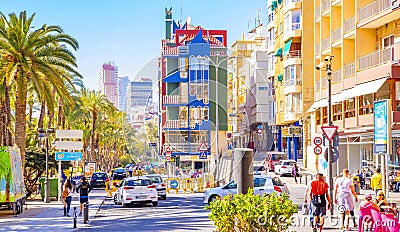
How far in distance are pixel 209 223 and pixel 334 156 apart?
22.1 feet

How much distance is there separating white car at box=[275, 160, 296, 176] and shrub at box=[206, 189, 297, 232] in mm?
42369

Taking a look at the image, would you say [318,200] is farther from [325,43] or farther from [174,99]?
[325,43]

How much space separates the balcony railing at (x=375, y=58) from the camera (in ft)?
122

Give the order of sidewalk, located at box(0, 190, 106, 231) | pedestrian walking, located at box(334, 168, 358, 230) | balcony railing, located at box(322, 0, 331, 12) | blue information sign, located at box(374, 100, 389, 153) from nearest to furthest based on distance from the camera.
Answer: pedestrian walking, located at box(334, 168, 358, 230) → blue information sign, located at box(374, 100, 389, 153) → sidewalk, located at box(0, 190, 106, 231) → balcony railing, located at box(322, 0, 331, 12)

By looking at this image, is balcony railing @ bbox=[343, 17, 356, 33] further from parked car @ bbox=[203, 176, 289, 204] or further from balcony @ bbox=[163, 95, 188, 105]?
balcony @ bbox=[163, 95, 188, 105]

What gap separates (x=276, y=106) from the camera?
65.7 metres

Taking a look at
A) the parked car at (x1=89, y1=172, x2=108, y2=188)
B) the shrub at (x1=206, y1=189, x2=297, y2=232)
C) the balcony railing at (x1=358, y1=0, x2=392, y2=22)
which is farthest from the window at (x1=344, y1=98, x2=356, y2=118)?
the shrub at (x1=206, y1=189, x2=297, y2=232)

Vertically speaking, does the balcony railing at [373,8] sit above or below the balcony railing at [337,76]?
above

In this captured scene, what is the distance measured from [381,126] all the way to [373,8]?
20.7 metres

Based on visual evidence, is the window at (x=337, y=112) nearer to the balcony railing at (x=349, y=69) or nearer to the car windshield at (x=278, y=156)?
the balcony railing at (x=349, y=69)

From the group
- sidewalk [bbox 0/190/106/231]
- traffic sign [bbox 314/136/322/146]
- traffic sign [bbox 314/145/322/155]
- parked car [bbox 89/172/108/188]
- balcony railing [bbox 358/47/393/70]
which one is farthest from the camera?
parked car [bbox 89/172/108/188]

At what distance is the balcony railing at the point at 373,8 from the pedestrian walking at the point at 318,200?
22.1m

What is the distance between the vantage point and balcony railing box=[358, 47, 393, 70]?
37.2 meters

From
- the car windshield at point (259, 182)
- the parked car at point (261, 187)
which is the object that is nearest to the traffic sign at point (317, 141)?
the parked car at point (261, 187)
